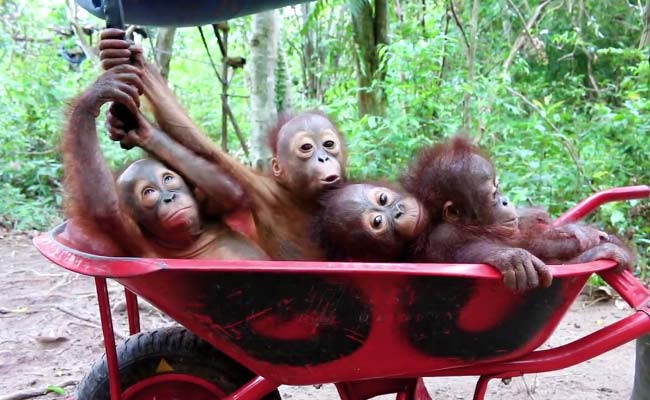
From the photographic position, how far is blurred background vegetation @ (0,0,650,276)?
411 centimetres

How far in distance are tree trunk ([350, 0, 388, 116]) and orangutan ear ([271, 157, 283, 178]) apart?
2741 millimetres

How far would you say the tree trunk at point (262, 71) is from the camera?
365 cm

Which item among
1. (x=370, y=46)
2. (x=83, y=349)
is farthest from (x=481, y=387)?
(x=370, y=46)

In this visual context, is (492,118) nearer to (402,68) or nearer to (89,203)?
(402,68)

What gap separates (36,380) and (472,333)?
2.12 meters

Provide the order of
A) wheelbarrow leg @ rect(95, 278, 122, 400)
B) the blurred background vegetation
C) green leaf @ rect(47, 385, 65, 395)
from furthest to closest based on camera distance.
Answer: the blurred background vegetation, green leaf @ rect(47, 385, 65, 395), wheelbarrow leg @ rect(95, 278, 122, 400)

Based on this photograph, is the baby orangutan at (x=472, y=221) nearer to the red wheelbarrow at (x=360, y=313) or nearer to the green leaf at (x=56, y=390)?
the red wheelbarrow at (x=360, y=313)

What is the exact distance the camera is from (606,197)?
6.62ft

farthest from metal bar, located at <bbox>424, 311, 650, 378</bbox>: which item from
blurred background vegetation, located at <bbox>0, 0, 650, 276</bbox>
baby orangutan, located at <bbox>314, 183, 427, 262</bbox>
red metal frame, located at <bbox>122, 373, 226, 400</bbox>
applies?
blurred background vegetation, located at <bbox>0, 0, 650, 276</bbox>

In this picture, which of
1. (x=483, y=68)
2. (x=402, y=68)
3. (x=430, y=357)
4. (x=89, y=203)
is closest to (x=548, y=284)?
(x=430, y=357)

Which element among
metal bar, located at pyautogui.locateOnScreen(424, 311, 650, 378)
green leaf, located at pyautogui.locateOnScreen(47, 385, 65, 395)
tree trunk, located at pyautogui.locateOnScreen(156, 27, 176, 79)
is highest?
tree trunk, located at pyautogui.locateOnScreen(156, 27, 176, 79)

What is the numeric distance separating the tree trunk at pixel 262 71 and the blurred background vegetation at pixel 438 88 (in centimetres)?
2

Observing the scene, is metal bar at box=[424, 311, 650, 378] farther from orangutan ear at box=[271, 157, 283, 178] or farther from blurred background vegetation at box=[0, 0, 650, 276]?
blurred background vegetation at box=[0, 0, 650, 276]

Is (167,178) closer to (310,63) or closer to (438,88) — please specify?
(438,88)
